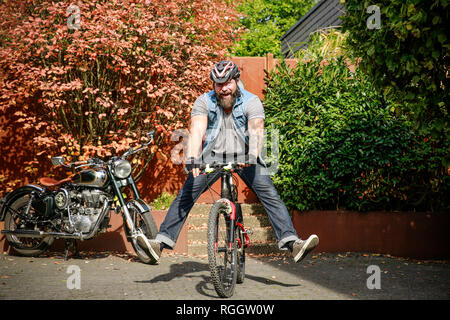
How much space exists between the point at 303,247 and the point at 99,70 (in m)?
4.11

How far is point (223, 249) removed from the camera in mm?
4543

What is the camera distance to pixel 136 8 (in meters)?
6.76

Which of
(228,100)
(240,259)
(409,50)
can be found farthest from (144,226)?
(409,50)

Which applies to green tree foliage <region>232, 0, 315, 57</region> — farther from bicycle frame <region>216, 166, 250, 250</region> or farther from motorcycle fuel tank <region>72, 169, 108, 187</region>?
bicycle frame <region>216, 166, 250, 250</region>

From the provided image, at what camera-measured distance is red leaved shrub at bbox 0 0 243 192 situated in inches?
262

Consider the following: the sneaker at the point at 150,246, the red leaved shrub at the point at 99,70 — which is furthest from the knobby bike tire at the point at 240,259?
the red leaved shrub at the point at 99,70

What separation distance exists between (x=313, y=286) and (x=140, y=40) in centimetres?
410

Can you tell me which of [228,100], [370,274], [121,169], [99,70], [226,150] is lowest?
[370,274]

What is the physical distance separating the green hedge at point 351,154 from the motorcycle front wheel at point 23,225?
332 cm

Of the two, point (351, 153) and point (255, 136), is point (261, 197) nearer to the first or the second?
point (255, 136)

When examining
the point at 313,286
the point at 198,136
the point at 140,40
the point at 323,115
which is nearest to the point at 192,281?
the point at 313,286

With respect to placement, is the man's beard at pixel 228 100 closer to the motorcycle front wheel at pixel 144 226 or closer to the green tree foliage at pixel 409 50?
the green tree foliage at pixel 409 50

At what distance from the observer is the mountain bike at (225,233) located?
171 inches
